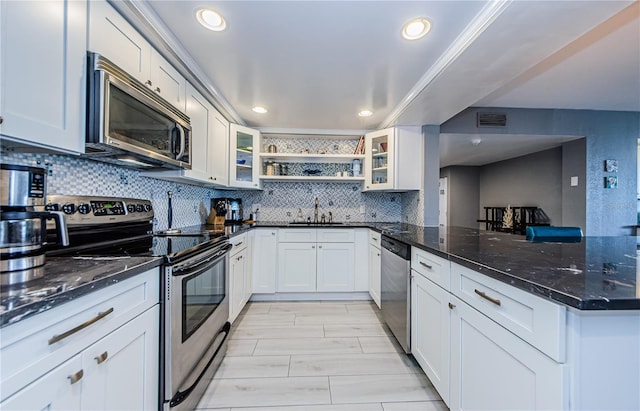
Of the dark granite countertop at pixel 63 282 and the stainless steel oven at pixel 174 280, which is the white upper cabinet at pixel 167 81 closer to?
the stainless steel oven at pixel 174 280

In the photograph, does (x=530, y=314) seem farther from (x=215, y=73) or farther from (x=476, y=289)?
(x=215, y=73)

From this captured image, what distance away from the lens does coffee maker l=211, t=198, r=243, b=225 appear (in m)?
3.14

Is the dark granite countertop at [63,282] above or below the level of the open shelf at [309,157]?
below

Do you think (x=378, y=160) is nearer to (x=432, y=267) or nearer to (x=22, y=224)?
(x=432, y=267)

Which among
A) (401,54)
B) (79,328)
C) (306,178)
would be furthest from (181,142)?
(306,178)

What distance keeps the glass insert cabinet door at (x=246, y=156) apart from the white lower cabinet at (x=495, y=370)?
104 inches

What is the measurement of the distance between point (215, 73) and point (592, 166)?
4.66 metres

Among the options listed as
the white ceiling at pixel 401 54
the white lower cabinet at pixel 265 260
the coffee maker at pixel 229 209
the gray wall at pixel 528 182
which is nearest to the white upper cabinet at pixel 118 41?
the white ceiling at pixel 401 54

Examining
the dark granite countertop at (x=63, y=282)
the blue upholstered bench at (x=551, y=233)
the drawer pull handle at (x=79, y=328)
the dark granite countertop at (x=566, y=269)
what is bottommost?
the drawer pull handle at (x=79, y=328)

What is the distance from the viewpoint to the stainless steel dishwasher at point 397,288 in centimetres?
183

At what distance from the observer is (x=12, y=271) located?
0.82m

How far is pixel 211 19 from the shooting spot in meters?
1.50

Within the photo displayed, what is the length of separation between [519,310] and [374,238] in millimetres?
2026

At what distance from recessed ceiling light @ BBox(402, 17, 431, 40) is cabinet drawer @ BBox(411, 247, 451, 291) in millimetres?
Answer: 1363
